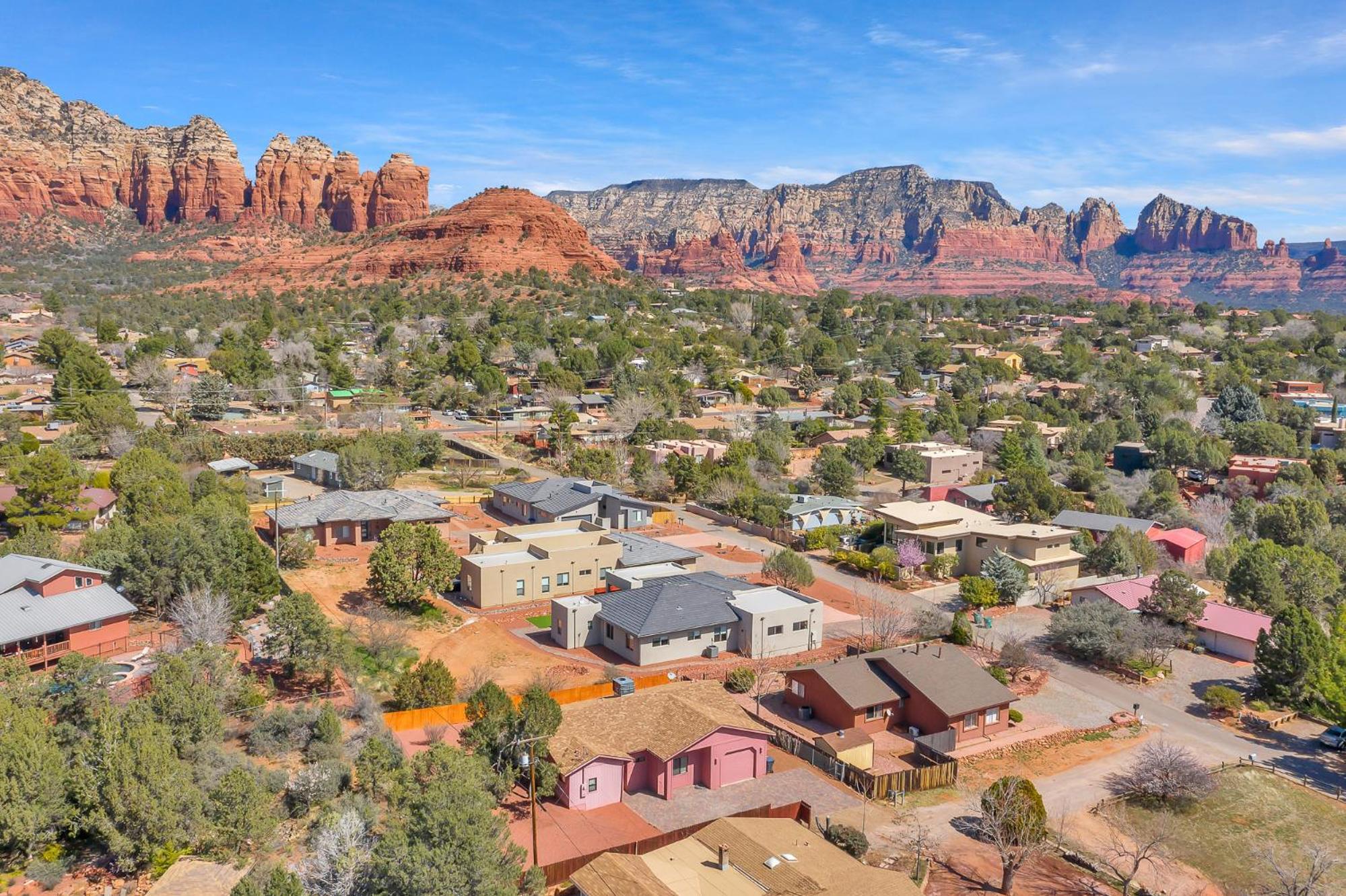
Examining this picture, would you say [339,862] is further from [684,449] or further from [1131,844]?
[684,449]

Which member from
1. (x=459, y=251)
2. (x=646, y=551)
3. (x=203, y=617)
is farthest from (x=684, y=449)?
(x=459, y=251)

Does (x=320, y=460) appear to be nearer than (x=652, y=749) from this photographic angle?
No

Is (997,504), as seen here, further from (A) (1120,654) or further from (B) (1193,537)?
Answer: (A) (1120,654)

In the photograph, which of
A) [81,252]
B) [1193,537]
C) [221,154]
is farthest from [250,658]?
[221,154]

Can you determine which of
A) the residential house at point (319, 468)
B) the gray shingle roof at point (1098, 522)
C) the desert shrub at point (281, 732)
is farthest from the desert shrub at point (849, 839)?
the residential house at point (319, 468)

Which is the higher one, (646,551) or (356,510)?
(356,510)

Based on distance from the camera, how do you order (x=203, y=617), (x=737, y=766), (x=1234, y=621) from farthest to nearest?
(x=1234, y=621), (x=203, y=617), (x=737, y=766)

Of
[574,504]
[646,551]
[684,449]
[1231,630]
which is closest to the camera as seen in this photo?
[1231,630]
